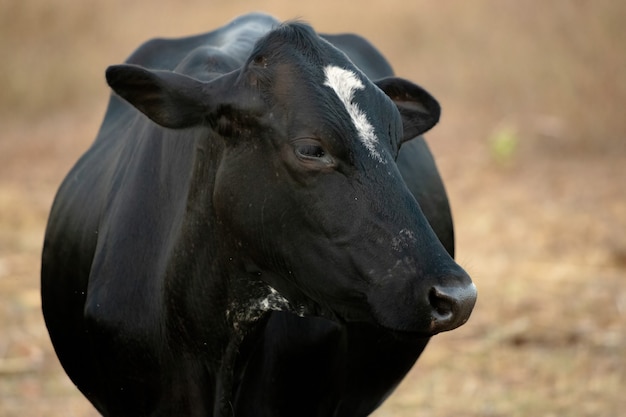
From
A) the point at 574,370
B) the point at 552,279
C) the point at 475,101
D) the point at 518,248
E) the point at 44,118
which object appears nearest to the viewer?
the point at 574,370

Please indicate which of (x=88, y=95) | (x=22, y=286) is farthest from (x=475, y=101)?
(x=22, y=286)

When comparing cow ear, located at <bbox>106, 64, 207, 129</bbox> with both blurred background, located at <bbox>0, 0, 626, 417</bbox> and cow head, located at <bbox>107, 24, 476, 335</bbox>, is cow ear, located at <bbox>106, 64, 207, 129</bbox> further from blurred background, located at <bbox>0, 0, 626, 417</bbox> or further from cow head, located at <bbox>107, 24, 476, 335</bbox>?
blurred background, located at <bbox>0, 0, 626, 417</bbox>

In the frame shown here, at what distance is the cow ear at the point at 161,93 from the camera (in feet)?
13.1

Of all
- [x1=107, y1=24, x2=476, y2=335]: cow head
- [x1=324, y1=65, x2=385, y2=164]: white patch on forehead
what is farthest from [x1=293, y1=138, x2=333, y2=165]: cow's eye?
[x1=324, y1=65, x2=385, y2=164]: white patch on forehead

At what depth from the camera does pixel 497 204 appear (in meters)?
12.9

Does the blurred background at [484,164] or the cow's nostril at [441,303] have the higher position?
the cow's nostril at [441,303]

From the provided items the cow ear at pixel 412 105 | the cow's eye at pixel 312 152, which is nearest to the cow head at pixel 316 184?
the cow's eye at pixel 312 152

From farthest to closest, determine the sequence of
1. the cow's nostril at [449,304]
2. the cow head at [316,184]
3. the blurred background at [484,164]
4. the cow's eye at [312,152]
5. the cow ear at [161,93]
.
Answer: the blurred background at [484,164]
the cow ear at [161,93]
the cow's eye at [312,152]
the cow head at [316,184]
the cow's nostril at [449,304]

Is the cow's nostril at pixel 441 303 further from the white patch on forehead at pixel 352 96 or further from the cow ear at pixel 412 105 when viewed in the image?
the cow ear at pixel 412 105

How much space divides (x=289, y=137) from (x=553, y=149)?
11952mm

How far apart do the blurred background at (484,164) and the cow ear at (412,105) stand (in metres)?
3.57

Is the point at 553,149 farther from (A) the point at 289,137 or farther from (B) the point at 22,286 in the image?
(A) the point at 289,137

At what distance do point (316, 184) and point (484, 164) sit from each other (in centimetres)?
1101

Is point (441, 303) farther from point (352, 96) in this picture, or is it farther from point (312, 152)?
point (352, 96)
